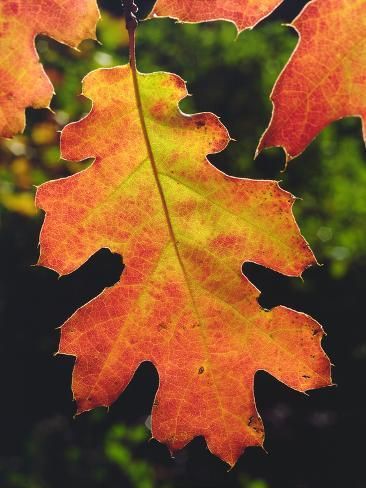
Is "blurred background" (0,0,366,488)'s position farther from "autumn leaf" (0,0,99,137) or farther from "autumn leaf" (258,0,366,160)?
"autumn leaf" (258,0,366,160)

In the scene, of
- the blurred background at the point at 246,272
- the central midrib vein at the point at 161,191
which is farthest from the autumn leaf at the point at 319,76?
the blurred background at the point at 246,272

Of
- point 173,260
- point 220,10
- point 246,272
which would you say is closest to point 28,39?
point 220,10

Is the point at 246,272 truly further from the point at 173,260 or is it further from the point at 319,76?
the point at 319,76

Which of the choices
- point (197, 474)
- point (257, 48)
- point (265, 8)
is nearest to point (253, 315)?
point (265, 8)

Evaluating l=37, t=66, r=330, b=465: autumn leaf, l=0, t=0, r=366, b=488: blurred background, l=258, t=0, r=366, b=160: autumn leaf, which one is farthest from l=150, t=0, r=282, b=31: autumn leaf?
l=0, t=0, r=366, b=488: blurred background

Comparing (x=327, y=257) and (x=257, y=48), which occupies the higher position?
(x=257, y=48)

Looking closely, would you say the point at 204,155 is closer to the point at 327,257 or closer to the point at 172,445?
the point at 172,445

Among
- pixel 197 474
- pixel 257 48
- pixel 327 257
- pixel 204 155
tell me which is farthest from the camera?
pixel 257 48

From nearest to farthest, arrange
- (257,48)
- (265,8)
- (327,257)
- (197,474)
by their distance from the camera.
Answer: (265,8)
(197,474)
(327,257)
(257,48)
